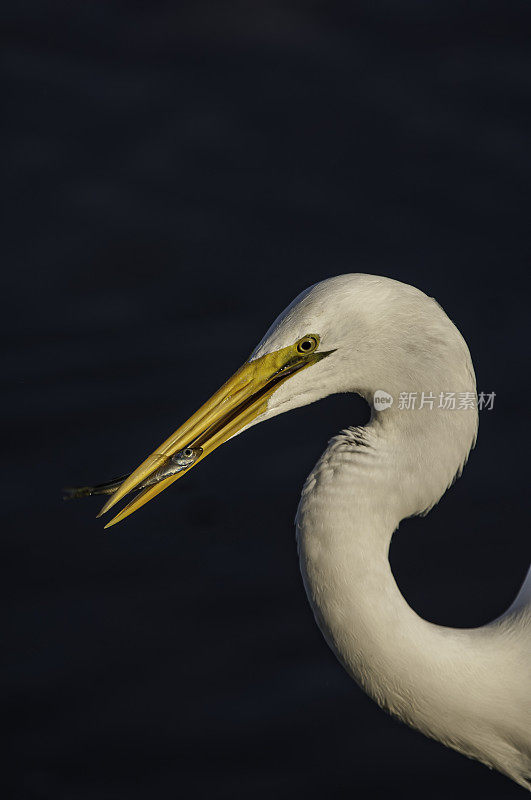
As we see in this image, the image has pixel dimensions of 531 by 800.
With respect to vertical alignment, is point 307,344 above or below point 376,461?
→ above

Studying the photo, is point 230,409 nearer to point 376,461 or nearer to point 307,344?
point 307,344

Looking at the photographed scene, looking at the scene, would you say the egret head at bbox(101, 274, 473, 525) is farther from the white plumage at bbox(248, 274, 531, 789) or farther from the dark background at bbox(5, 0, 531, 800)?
the dark background at bbox(5, 0, 531, 800)

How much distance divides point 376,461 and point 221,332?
266 cm

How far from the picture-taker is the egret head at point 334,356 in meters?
2.74

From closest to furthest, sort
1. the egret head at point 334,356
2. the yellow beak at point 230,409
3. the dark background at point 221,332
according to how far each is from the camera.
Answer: the egret head at point 334,356
the yellow beak at point 230,409
the dark background at point 221,332

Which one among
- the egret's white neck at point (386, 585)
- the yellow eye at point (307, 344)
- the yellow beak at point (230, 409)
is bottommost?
the egret's white neck at point (386, 585)

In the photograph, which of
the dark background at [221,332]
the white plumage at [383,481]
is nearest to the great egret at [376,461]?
the white plumage at [383,481]

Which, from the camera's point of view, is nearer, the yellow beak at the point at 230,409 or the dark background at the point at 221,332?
the yellow beak at the point at 230,409

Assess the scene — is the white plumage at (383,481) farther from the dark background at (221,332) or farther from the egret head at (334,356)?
the dark background at (221,332)

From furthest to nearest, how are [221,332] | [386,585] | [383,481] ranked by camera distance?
[221,332]
[386,585]
[383,481]

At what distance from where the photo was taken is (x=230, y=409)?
2922 mm

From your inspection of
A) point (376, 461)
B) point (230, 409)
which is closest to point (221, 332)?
point (230, 409)

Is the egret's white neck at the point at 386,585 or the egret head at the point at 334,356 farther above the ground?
the egret head at the point at 334,356

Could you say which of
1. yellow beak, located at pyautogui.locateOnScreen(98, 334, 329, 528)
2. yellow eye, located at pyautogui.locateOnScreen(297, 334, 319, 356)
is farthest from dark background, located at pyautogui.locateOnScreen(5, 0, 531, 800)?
yellow eye, located at pyautogui.locateOnScreen(297, 334, 319, 356)
